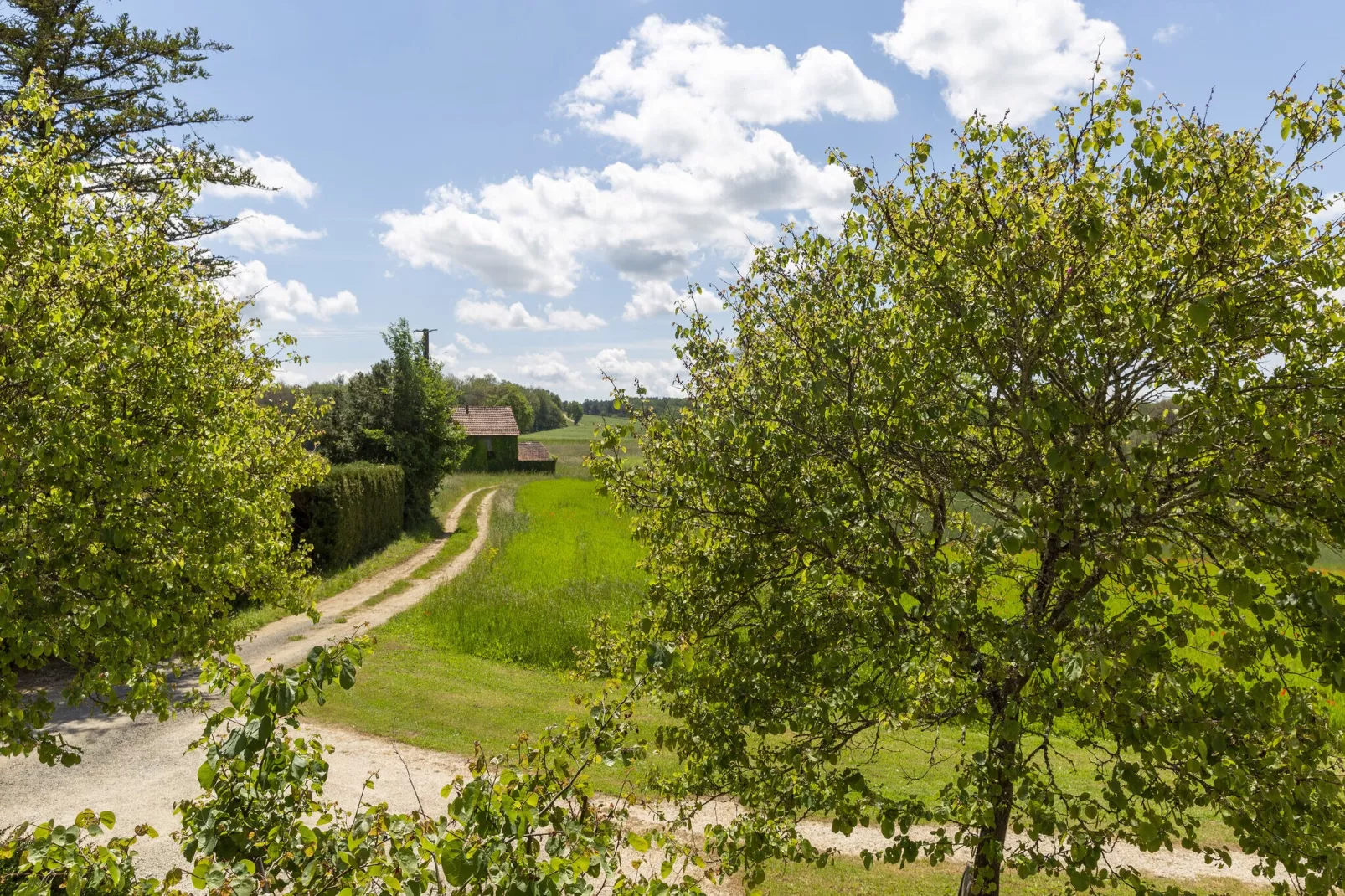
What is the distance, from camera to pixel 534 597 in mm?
18984

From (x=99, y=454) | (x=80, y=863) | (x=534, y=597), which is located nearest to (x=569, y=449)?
(x=534, y=597)

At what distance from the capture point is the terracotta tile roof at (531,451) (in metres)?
69.6

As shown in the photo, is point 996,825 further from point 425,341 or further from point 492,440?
point 492,440

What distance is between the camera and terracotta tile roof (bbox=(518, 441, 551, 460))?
69.6 meters

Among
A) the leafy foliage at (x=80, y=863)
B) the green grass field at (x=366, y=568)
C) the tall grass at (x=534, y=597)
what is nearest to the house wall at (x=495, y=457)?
the green grass field at (x=366, y=568)

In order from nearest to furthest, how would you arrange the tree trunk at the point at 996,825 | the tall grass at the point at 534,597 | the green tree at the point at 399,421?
the tree trunk at the point at 996,825 < the tall grass at the point at 534,597 < the green tree at the point at 399,421

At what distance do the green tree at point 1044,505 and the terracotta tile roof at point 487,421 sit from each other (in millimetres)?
59540

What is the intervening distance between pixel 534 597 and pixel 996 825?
1547 cm

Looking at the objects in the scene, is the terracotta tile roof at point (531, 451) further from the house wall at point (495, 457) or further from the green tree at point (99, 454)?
the green tree at point (99, 454)

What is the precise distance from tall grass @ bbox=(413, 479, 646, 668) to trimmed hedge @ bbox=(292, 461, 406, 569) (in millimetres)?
4014

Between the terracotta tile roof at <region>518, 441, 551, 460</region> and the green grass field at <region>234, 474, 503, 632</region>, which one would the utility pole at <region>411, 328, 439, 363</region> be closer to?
the green grass field at <region>234, 474, 503, 632</region>

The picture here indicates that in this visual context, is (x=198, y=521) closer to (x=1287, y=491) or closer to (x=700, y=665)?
(x=700, y=665)

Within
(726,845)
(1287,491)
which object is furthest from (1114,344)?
(726,845)

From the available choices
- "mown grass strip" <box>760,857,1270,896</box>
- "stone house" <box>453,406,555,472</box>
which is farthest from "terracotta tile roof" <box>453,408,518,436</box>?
"mown grass strip" <box>760,857,1270,896</box>
